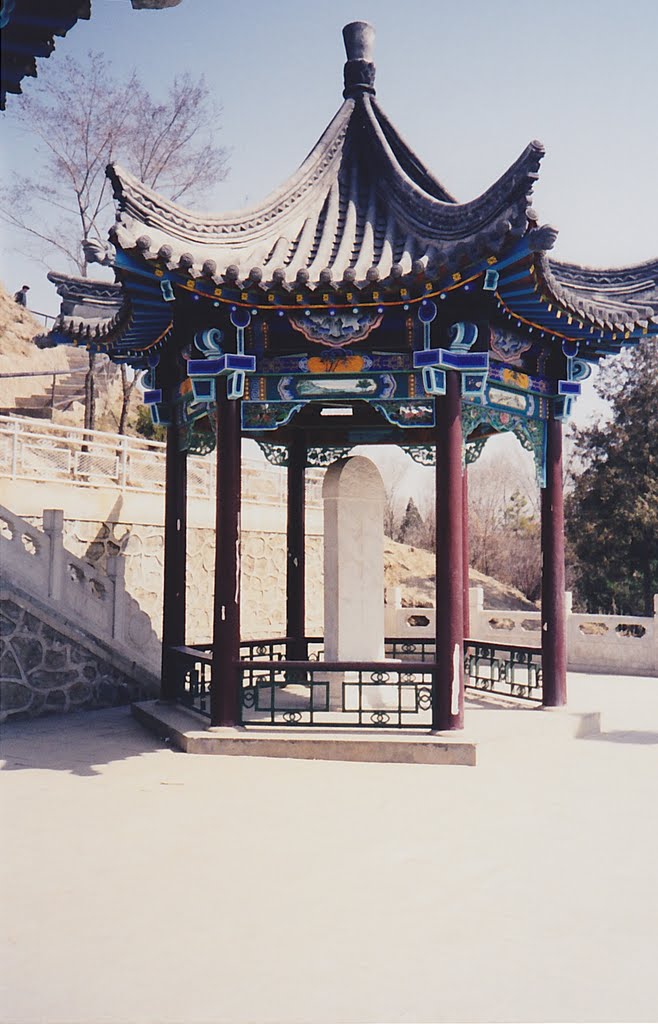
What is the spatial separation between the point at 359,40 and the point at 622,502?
16577mm

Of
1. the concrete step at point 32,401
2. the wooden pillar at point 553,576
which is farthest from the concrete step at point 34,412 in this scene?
the wooden pillar at point 553,576

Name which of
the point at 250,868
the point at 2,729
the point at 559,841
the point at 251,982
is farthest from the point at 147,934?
the point at 2,729

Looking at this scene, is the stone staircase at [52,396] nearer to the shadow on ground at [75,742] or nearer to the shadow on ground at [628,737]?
the shadow on ground at [75,742]

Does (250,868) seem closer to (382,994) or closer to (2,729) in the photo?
(382,994)

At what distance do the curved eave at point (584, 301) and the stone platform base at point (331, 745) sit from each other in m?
3.93

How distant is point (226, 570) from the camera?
8.76 meters

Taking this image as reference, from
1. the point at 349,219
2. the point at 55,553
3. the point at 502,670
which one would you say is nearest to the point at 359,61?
the point at 349,219

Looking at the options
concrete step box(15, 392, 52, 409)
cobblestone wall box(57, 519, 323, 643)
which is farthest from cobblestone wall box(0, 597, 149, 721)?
concrete step box(15, 392, 52, 409)

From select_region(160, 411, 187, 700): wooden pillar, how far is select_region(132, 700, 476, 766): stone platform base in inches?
75.9

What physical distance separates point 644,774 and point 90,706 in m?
6.05

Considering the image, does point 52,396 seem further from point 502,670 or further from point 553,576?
point 553,576

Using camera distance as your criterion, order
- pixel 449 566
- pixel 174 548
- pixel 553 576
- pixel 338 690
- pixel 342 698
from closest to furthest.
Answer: pixel 449 566 < pixel 342 698 < pixel 338 690 < pixel 553 576 < pixel 174 548

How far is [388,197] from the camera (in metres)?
9.52

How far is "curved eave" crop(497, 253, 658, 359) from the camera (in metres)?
8.32
